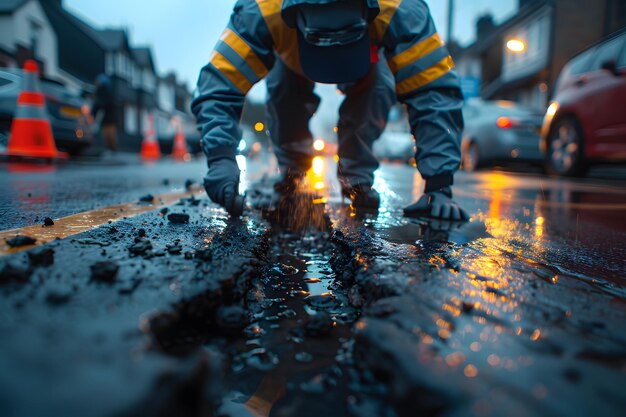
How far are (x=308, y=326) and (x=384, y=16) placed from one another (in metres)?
1.73

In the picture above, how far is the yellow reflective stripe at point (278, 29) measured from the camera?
2121 millimetres

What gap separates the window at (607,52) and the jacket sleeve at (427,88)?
3.81m

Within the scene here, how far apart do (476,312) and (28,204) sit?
2.73 metres

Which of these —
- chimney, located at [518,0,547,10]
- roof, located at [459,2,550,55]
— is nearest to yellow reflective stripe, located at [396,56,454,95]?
roof, located at [459,2,550,55]

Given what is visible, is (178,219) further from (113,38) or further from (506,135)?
(113,38)

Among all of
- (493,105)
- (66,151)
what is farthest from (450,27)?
(66,151)

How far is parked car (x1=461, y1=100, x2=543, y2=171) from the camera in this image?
866 centimetres

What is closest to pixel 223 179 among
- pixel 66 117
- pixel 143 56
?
pixel 66 117

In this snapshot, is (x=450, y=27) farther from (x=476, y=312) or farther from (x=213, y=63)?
(x=476, y=312)

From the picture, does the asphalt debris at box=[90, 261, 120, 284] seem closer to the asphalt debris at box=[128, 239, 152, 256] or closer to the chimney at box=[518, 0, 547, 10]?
the asphalt debris at box=[128, 239, 152, 256]

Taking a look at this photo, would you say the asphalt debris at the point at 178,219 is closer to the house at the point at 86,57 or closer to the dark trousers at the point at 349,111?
the dark trousers at the point at 349,111

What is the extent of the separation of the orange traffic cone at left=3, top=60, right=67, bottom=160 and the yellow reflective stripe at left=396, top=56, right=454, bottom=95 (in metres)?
6.65

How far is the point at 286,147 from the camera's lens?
3643 mm

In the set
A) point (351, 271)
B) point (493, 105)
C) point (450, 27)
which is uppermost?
point (450, 27)
